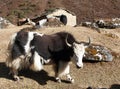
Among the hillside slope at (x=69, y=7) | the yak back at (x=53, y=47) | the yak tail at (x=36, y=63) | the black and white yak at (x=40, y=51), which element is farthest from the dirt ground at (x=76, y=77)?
the hillside slope at (x=69, y=7)

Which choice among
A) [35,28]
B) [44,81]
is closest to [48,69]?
[44,81]

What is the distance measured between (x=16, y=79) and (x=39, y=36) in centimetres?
165

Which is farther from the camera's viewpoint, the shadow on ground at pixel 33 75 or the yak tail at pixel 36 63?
the shadow on ground at pixel 33 75

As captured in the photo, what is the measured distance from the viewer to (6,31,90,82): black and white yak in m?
13.5

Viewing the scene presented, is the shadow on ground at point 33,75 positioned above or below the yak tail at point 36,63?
below

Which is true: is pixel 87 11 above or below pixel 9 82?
below

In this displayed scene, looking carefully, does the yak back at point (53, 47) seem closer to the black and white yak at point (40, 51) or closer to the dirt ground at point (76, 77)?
the black and white yak at point (40, 51)

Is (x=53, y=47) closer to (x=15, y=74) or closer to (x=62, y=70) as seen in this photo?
(x=62, y=70)

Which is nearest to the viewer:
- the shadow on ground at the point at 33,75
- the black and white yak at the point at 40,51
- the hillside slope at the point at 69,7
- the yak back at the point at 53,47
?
the black and white yak at the point at 40,51

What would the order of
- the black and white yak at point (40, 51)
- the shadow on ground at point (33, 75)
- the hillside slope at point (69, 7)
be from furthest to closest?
the hillside slope at point (69, 7) → the shadow on ground at point (33, 75) → the black and white yak at point (40, 51)

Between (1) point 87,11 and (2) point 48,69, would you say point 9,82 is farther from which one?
(1) point 87,11

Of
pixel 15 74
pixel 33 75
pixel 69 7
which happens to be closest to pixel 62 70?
pixel 33 75

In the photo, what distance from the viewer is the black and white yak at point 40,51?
1355 cm

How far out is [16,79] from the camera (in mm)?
13766
